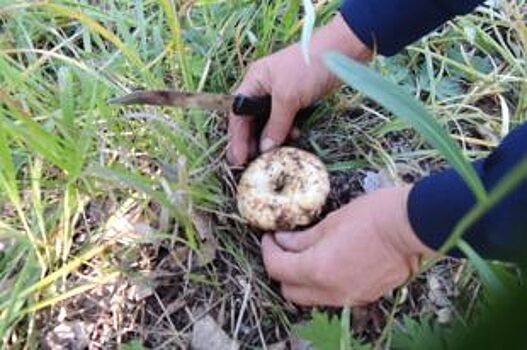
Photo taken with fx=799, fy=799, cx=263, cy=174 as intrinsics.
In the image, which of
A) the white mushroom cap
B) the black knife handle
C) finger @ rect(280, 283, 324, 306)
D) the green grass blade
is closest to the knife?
the black knife handle

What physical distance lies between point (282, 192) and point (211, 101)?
7.4 inches

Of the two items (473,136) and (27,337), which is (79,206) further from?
(473,136)

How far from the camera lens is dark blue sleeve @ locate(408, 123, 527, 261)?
2.76 feet

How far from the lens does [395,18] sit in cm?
111

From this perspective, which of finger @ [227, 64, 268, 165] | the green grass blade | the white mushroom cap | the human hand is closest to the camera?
the green grass blade

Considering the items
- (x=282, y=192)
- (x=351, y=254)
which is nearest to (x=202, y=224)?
(x=282, y=192)

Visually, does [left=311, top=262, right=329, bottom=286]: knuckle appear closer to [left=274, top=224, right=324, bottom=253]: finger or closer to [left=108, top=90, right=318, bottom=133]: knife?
[left=274, top=224, right=324, bottom=253]: finger

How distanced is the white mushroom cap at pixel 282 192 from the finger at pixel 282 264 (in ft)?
0.09

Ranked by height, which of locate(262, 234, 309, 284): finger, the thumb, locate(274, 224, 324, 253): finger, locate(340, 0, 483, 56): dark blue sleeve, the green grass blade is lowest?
locate(262, 234, 309, 284): finger

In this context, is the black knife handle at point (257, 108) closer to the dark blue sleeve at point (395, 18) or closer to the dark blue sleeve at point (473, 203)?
the dark blue sleeve at point (395, 18)

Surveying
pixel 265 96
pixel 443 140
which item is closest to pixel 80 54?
pixel 265 96

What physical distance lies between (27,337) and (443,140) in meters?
0.69

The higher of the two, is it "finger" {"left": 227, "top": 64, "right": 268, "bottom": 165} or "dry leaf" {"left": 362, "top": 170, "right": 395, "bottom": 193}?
"finger" {"left": 227, "top": 64, "right": 268, "bottom": 165}

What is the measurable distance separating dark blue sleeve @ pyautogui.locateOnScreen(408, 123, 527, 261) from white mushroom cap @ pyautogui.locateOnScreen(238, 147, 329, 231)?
0.61ft
